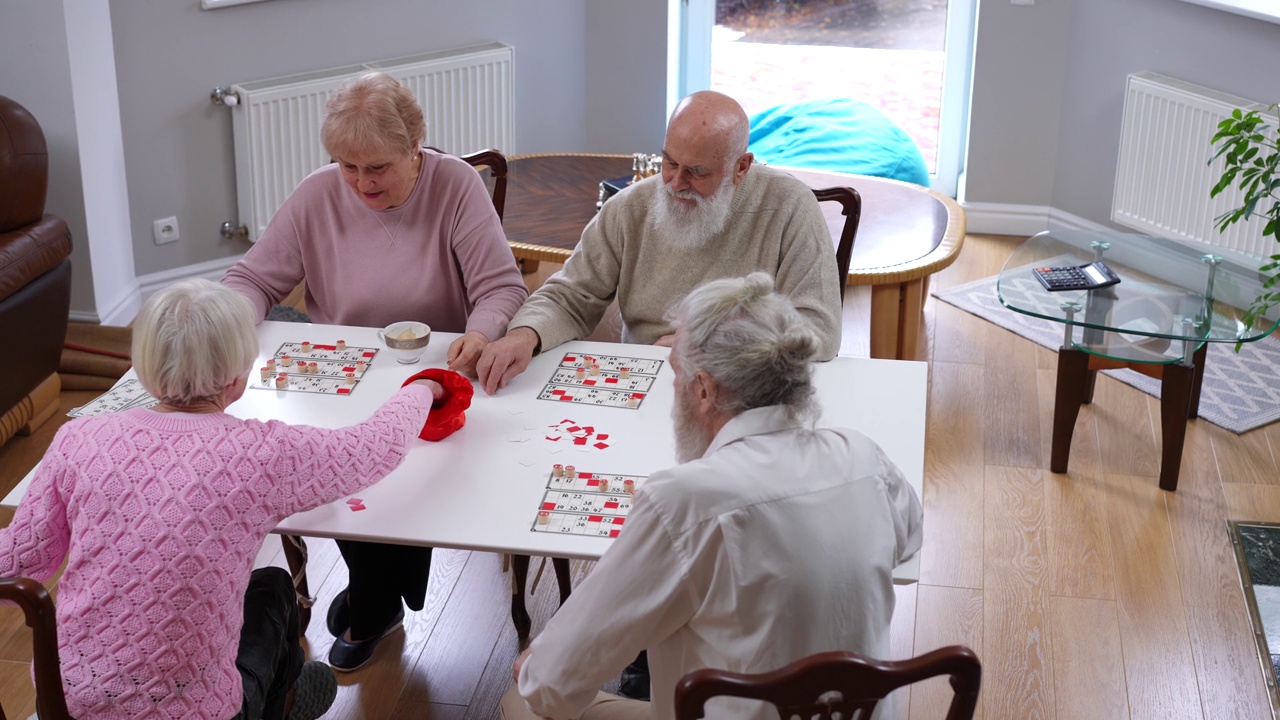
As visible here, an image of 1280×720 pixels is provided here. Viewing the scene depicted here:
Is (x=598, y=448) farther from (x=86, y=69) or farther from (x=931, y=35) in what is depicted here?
(x=931, y=35)

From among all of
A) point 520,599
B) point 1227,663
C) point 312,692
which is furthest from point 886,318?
point 312,692

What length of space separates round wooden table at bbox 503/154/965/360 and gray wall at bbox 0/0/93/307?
141cm

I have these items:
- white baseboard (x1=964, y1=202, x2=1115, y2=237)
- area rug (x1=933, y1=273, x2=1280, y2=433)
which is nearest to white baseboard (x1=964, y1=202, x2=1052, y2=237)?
white baseboard (x1=964, y1=202, x2=1115, y2=237)

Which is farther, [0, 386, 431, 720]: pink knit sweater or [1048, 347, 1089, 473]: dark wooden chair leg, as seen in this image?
[1048, 347, 1089, 473]: dark wooden chair leg

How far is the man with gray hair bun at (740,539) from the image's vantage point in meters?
1.49

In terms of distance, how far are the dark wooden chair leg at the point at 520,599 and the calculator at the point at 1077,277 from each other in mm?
1719

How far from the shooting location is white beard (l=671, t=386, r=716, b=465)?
1674 millimetres

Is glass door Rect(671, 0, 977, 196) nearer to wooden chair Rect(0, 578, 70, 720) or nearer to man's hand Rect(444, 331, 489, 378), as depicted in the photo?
man's hand Rect(444, 331, 489, 378)

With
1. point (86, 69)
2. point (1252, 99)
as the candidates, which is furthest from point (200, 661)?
point (1252, 99)

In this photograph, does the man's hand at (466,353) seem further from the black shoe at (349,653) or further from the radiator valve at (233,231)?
the radiator valve at (233,231)

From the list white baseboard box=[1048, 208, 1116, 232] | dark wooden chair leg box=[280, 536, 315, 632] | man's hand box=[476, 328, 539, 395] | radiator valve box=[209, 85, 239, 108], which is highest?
radiator valve box=[209, 85, 239, 108]

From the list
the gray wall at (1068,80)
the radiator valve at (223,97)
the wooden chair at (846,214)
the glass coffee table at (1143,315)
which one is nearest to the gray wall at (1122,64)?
the gray wall at (1068,80)

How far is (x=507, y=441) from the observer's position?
7.15 feet

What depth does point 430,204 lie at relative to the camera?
2711 millimetres
